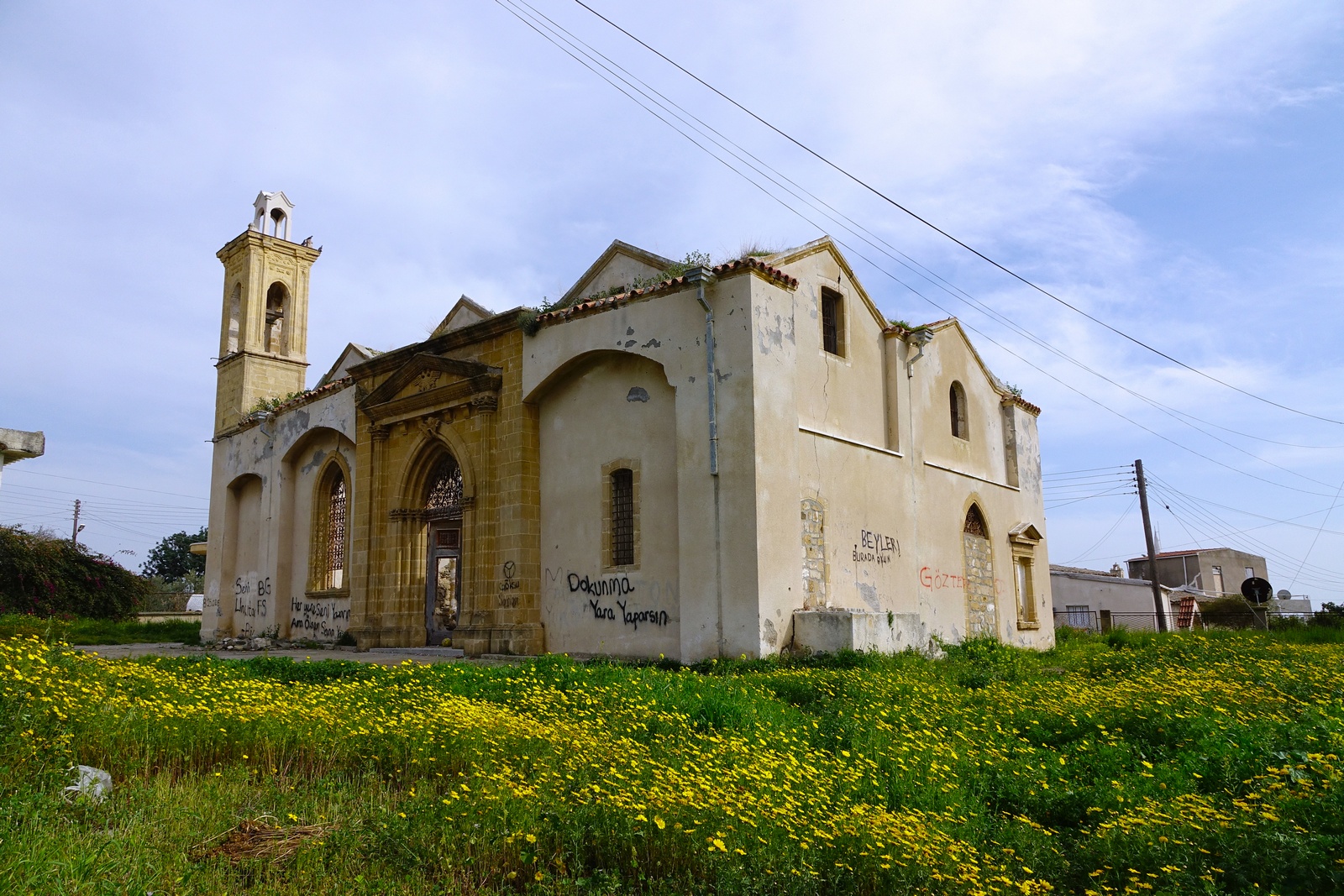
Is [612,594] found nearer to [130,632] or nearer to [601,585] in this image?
[601,585]

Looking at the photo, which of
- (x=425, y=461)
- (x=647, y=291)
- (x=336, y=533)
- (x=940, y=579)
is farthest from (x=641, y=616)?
(x=336, y=533)

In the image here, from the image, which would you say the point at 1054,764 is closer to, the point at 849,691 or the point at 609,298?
the point at 849,691

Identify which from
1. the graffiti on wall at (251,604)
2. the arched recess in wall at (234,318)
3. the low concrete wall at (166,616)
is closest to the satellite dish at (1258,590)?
Result: the graffiti on wall at (251,604)

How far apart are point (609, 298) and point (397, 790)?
377 inches

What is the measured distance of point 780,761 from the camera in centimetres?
605

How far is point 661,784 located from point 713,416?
8.04 metres

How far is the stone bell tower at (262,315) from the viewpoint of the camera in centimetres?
2381

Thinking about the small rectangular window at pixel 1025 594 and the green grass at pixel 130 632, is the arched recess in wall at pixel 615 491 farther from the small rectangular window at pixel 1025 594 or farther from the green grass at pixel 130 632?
the green grass at pixel 130 632

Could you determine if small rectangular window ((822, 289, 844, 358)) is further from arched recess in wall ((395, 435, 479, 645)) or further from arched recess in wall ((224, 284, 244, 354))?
arched recess in wall ((224, 284, 244, 354))

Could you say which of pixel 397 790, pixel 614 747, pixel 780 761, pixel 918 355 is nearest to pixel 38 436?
pixel 397 790

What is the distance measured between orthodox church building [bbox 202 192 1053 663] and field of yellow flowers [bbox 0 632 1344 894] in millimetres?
3720

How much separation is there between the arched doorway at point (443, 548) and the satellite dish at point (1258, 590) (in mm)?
16592

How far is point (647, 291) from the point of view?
1384 cm

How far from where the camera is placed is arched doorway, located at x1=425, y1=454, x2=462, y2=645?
1767 centimetres
